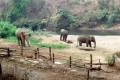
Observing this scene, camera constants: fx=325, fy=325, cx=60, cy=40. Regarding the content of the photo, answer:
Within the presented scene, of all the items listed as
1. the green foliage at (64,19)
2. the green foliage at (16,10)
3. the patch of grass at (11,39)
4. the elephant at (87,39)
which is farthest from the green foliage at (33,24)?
the elephant at (87,39)

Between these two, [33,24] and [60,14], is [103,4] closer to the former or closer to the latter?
[60,14]

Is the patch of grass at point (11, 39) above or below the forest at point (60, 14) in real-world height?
below

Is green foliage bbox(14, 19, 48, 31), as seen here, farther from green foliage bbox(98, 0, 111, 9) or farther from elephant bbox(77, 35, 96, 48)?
elephant bbox(77, 35, 96, 48)

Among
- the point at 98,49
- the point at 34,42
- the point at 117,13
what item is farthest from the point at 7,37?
the point at 117,13

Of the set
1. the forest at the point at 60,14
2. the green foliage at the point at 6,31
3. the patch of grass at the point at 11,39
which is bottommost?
the patch of grass at the point at 11,39

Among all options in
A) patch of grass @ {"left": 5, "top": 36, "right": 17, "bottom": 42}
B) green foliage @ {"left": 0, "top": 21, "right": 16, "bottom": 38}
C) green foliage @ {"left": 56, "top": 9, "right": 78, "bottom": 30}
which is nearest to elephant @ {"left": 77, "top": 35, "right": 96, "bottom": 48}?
patch of grass @ {"left": 5, "top": 36, "right": 17, "bottom": 42}

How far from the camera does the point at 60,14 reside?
144ft

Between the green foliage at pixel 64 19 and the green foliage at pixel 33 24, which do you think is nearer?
the green foliage at pixel 33 24

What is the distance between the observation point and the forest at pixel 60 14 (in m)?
44.7

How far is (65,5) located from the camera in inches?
2053

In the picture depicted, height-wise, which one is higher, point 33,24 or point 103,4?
point 103,4

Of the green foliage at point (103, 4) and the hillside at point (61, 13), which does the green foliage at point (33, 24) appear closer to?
the hillside at point (61, 13)

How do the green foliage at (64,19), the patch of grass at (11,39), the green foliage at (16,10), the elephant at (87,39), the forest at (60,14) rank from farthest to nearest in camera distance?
the green foliage at (16,10)
the forest at (60,14)
the green foliage at (64,19)
the patch of grass at (11,39)
the elephant at (87,39)

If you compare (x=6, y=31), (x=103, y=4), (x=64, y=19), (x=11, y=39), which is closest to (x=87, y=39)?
(x=11, y=39)
